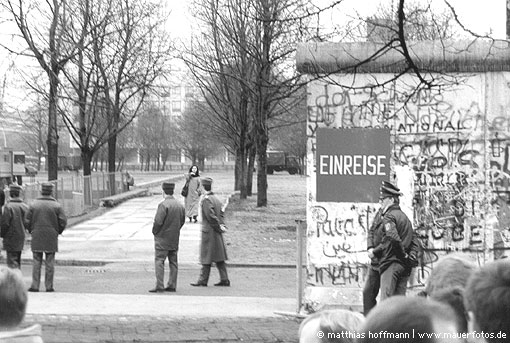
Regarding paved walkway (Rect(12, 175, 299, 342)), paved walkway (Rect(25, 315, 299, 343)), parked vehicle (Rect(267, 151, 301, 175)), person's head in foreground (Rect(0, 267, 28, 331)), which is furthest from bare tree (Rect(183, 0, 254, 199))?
parked vehicle (Rect(267, 151, 301, 175))

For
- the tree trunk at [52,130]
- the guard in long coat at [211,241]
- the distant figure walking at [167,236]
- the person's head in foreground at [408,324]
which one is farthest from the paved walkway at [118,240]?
the person's head in foreground at [408,324]

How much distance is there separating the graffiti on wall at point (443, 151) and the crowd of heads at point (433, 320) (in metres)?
7.15

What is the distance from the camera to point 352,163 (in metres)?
11.2

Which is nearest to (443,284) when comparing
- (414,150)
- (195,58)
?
(414,150)

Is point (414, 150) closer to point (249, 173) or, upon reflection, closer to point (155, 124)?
point (249, 173)

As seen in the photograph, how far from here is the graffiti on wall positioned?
11.1m

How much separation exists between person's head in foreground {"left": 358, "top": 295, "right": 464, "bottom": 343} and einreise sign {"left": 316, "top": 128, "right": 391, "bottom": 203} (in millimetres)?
8382

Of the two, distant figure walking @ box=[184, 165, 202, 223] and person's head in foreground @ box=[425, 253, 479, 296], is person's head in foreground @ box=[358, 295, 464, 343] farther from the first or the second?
distant figure walking @ box=[184, 165, 202, 223]

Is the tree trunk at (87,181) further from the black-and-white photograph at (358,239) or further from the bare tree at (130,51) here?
the black-and-white photograph at (358,239)

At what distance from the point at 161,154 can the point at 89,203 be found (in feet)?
228

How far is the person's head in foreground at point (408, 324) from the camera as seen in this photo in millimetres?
2664

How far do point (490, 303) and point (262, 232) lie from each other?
74.8ft

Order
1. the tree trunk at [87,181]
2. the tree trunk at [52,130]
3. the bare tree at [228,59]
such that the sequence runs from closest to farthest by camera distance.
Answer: the tree trunk at [52,130]
the bare tree at [228,59]
the tree trunk at [87,181]

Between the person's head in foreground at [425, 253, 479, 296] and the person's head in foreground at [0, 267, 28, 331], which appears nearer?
the person's head in foreground at [0, 267, 28, 331]
